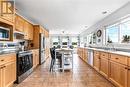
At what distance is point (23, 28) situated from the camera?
246 inches

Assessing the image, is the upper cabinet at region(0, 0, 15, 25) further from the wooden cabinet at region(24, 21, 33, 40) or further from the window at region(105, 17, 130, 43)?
the window at region(105, 17, 130, 43)

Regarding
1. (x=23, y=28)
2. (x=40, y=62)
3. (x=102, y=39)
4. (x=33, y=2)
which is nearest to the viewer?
(x=33, y=2)

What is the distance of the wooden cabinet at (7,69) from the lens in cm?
316

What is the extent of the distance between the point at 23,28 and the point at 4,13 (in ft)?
9.09

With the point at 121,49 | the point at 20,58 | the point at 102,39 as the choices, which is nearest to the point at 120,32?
the point at 121,49

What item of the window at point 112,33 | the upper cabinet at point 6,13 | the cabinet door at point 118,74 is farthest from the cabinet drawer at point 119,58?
the upper cabinet at point 6,13

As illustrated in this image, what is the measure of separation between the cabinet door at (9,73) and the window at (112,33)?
3.84 metres

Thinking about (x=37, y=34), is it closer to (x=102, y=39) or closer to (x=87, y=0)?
(x=102, y=39)

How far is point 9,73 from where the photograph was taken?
359cm

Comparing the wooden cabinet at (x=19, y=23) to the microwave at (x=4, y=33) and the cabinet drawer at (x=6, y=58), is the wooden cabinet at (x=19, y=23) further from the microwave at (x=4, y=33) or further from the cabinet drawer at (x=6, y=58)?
the cabinet drawer at (x=6, y=58)

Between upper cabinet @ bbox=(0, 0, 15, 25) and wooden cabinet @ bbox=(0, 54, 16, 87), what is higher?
upper cabinet @ bbox=(0, 0, 15, 25)

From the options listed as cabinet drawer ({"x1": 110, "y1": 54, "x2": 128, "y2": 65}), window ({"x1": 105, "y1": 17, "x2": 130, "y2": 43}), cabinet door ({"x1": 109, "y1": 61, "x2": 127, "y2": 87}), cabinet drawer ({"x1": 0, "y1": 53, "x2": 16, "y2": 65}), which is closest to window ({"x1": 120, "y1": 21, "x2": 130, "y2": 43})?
window ({"x1": 105, "y1": 17, "x2": 130, "y2": 43})

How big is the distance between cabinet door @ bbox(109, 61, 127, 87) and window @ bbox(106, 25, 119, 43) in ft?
6.64

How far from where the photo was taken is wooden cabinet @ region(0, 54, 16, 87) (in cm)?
316
